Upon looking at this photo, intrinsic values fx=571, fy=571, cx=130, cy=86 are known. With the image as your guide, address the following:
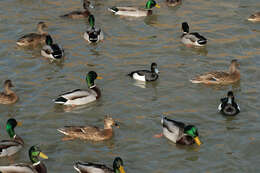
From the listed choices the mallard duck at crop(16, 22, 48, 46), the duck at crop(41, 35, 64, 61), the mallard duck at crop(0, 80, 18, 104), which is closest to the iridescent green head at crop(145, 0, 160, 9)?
the mallard duck at crop(16, 22, 48, 46)

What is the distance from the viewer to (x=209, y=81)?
1777 centimetres

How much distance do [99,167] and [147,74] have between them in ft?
18.9

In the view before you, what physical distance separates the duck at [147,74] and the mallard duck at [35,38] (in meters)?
4.85

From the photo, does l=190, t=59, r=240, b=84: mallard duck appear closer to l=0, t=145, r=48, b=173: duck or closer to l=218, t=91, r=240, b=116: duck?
l=218, t=91, r=240, b=116: duck

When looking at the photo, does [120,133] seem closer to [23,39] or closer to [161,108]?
[161,108]

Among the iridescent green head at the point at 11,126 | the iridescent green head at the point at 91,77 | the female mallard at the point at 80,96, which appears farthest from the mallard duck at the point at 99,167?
the iridescent green head at the point at 91,77

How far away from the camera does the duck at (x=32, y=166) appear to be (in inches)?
496

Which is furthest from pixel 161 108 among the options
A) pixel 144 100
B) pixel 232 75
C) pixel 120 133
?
pixel 232 75

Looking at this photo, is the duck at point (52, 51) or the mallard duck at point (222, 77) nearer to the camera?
the mallard duck at point (222, 77)

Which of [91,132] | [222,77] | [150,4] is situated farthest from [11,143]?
[150,4]

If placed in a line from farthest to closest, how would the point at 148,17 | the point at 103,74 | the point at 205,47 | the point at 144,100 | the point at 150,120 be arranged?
the point at 148,17 → the point at 205,47 → the point at 103,74 → the point at 144,100 → the point at 150,120

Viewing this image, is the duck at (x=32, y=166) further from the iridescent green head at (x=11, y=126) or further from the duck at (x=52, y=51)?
the duck at (x=52, y=51)

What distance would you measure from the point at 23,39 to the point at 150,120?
24.1 ft

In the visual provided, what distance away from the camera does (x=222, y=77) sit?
1783cm
